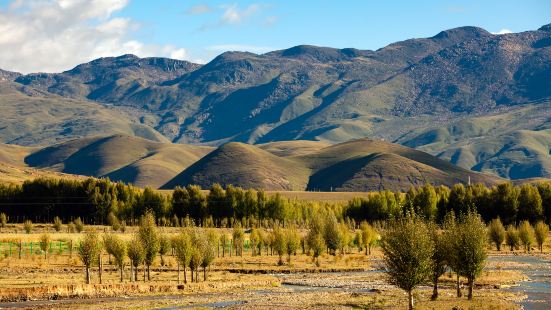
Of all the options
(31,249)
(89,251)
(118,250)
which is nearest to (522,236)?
(118,250)

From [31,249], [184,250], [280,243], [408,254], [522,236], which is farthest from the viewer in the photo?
[522,236]

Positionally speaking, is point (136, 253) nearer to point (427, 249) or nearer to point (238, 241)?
point (427, 249)

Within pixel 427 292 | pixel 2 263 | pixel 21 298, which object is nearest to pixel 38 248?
pixel 2 263

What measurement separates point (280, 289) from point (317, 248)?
134 feet

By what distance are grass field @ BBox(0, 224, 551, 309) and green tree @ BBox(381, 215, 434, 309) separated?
324cm

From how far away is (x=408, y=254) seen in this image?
70062mm

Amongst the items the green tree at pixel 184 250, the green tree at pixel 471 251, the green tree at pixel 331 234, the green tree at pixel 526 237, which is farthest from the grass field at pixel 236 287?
the green tree at pixel 526 237

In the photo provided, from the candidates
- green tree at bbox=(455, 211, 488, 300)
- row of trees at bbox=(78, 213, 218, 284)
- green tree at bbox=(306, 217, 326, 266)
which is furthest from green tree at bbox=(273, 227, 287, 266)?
green tree at bbox=(455, 211, 488, 300)

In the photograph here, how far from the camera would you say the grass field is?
77.2 meters

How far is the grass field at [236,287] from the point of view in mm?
77188

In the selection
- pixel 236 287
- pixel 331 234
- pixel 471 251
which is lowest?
pixel 236 287

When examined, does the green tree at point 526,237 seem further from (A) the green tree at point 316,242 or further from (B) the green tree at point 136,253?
(B) the green tree at point 136,253

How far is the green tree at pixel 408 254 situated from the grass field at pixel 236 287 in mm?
3244

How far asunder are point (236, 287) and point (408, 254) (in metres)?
29.8
